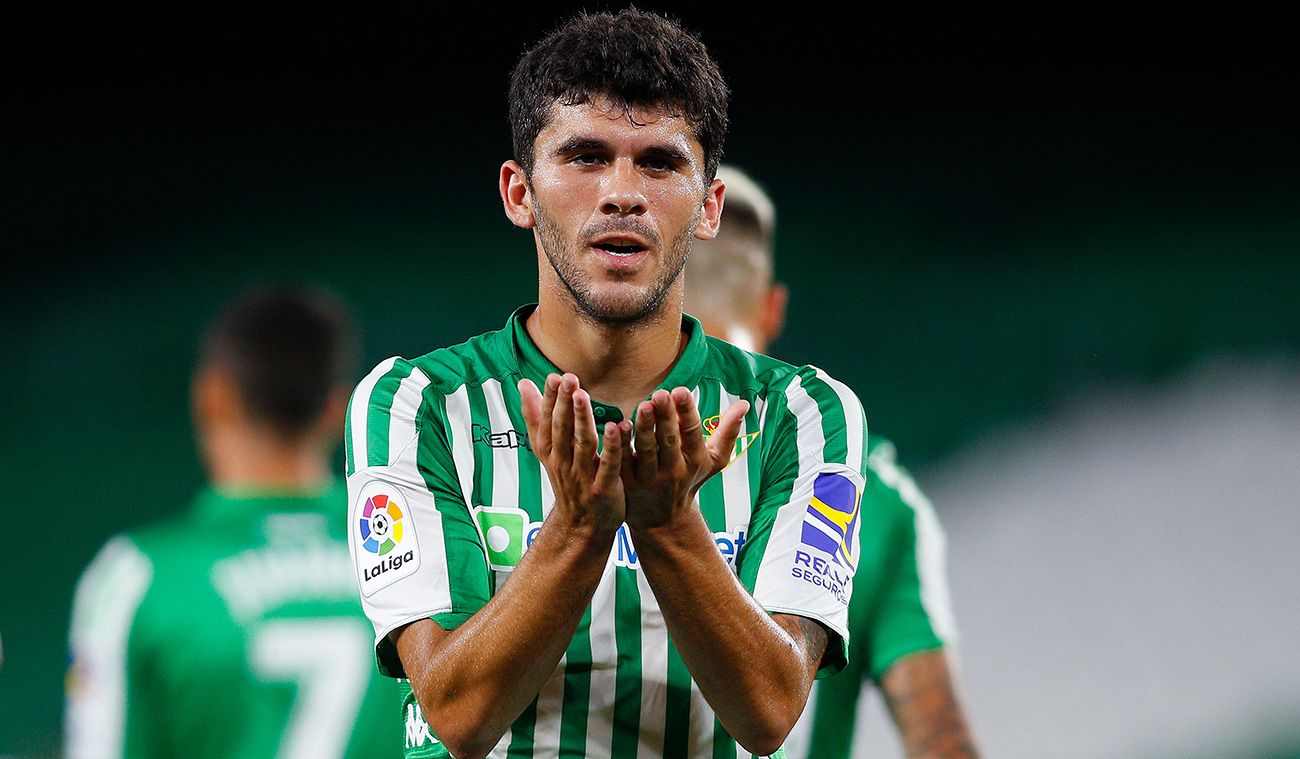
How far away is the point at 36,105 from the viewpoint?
21.4 ft

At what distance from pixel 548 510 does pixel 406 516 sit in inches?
7.4

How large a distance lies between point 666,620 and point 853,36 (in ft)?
17.3

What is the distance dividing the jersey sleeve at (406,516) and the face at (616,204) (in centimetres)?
26

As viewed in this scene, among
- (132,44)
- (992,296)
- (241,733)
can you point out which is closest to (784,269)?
(992,296)

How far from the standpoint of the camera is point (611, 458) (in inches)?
66.2

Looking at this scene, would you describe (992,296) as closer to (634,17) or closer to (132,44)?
(132,44)

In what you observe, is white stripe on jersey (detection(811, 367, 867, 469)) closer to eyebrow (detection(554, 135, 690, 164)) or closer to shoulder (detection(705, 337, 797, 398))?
shoulder (detection(705, 337, 797, 398))

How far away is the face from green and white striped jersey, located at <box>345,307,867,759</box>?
168 millimetres

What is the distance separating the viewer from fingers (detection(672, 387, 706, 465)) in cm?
165

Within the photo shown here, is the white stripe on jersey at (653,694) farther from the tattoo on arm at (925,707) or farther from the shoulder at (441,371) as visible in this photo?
the tattoo on arm at (925,707)

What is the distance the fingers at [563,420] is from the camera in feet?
5.40

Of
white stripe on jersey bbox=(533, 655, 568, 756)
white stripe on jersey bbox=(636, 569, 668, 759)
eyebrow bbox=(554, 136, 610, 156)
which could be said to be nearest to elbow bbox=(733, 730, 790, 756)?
white stripe on jersey bbox=(636, 569, 668, 759)

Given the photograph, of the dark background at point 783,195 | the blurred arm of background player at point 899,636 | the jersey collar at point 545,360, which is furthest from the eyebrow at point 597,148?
the dark background at point 783,195

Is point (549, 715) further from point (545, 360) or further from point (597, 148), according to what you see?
point (597, 148)
